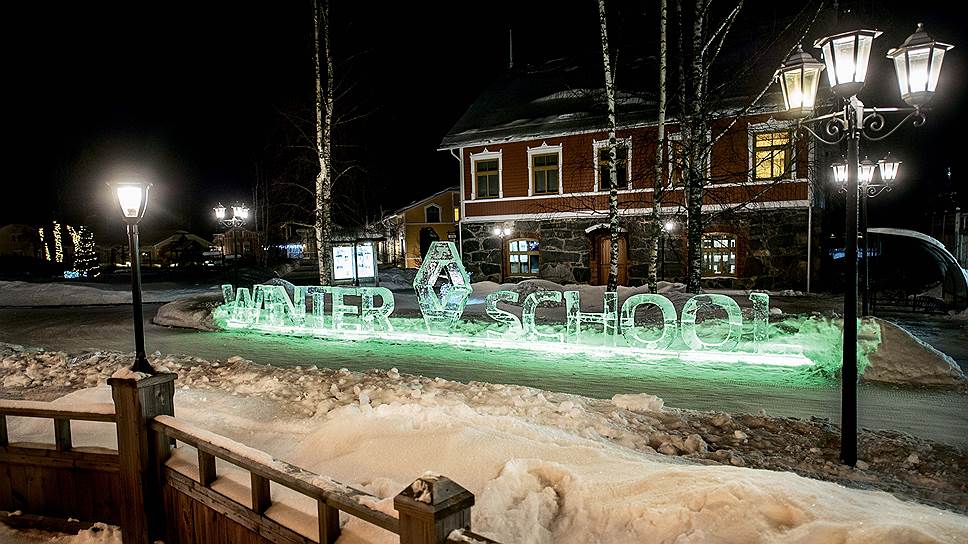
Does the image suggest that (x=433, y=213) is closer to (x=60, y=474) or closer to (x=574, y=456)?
(x=60, y=474)

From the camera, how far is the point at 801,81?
6.82 meters

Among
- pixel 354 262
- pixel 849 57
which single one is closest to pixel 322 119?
pixel 354 262

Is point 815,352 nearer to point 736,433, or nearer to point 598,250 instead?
point 736,433

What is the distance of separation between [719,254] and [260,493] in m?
22.1

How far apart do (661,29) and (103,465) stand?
53.5 feet

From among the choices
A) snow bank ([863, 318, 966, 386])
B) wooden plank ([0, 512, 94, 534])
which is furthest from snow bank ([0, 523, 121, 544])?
snow bank ([863, 318, 966, 386])

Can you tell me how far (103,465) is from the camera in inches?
220

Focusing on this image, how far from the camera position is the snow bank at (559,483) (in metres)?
3.70

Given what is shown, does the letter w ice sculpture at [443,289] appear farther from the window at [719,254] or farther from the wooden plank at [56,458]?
the window at [719,254]

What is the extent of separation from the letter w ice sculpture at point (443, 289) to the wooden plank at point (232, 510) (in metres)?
9.88

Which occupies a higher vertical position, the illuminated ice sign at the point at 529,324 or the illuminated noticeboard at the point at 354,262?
the illuminated noticeboard at the point at 354,262

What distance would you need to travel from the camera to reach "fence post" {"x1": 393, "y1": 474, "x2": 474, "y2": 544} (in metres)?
2.72

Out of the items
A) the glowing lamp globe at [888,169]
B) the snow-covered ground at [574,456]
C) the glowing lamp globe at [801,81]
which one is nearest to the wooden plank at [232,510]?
the snow-covered ground at [574,456]

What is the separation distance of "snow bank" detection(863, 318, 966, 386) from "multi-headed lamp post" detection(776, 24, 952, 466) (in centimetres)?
441
